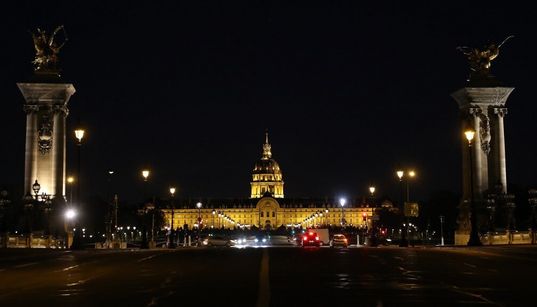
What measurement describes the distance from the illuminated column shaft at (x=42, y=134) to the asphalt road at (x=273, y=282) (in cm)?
3273

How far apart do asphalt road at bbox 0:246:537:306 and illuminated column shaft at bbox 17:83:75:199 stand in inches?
1289

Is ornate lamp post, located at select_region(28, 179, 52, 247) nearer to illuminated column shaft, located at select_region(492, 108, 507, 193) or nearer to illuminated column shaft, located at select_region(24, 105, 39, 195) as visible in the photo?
illuminated column shaft, located at select_region(24, 105, 39, 195)

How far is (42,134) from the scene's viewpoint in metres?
69.6

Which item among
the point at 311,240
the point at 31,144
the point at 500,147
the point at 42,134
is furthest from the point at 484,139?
the point at 31,144

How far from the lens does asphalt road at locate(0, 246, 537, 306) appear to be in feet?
66.8

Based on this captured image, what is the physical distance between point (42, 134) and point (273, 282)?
1877 inches

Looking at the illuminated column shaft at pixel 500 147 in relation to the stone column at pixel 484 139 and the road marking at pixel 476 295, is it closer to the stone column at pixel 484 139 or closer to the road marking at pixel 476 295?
the stone column at pixel 484 139

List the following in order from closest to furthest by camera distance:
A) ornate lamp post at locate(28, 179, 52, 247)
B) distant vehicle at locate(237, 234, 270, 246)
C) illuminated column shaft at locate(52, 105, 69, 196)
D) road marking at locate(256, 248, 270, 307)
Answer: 1. road marking at locate(256, 248, 270, 307)
2. ornate lamp post at locate(28, 179, 52, 247)
3. illuminated column shaft at locate(52, 105, 69, 196)
4. distant vehicle at locate(237, 234, 270, 246)

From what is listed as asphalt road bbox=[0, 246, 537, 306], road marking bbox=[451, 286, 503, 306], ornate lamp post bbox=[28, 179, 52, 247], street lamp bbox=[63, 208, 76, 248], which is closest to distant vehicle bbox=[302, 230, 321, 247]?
street lamp bbox=[63, 208, 76, 248]

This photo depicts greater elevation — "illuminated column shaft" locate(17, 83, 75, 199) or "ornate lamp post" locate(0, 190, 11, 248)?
"illuminated column shaft" locate(17, 83, 75, 199)

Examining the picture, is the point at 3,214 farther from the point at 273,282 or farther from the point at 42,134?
the point at 273,282

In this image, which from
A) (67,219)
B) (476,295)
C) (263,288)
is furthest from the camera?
(67,219)

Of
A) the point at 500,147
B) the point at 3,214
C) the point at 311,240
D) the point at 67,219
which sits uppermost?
the point at 500,147

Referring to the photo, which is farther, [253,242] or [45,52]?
[253,242]
